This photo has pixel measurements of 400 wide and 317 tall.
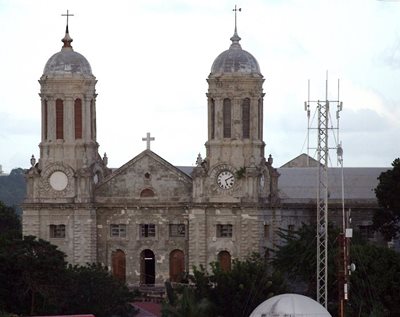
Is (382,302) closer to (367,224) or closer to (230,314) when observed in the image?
(230,314)

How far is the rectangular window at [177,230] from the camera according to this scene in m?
131

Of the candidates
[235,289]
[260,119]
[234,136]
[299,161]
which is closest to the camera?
[235,289]

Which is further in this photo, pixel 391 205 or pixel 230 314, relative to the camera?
pixel 391 205

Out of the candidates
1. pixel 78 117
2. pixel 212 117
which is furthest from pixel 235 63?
pixel 78 117

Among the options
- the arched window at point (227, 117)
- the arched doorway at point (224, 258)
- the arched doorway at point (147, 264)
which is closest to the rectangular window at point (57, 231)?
the arched doorway at point (147, 264)

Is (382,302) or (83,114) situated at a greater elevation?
(83,114)

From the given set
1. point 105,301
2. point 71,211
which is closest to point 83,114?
point 71,211

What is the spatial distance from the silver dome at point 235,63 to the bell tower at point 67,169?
7.26 m

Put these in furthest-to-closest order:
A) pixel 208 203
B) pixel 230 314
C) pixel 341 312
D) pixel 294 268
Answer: pixel 208 203 → pixel 294 268 → pixel 230 314 → pixel 341 312

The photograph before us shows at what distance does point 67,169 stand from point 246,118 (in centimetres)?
1085

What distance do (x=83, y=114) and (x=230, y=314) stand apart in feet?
74.8

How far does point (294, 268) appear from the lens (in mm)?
119125

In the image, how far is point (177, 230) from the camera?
432 ft

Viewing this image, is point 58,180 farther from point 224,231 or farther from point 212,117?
point 224,231
